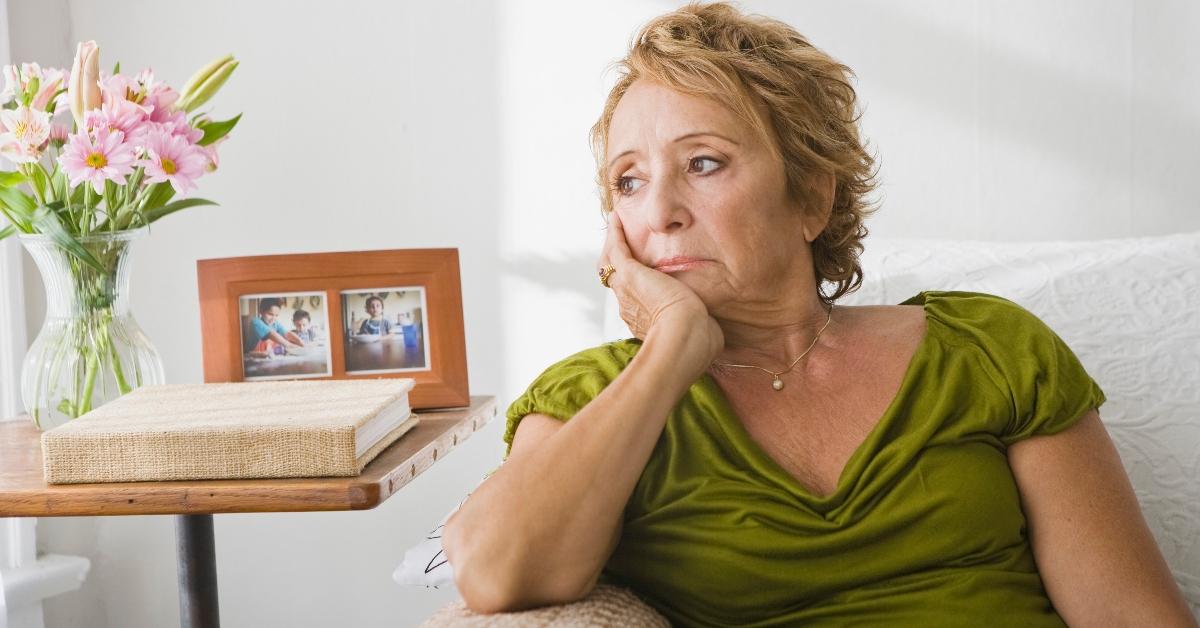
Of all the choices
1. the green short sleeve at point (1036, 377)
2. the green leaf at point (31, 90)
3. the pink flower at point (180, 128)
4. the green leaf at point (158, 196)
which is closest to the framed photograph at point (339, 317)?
the green leaf at point (158, 196)

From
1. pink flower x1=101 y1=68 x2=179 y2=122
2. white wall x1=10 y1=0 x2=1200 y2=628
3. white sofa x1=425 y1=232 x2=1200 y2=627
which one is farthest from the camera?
white wall x1=10 y1=0 x2=1200 y2=628

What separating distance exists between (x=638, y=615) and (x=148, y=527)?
154 cm

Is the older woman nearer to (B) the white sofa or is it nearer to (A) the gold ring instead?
(A) the gold ring

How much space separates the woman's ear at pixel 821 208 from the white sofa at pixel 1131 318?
1.01 feet

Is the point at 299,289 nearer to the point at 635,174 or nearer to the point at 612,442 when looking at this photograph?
the point at 635,174

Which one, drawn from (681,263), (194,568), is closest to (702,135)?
(681,263)

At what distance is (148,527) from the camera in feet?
7.39

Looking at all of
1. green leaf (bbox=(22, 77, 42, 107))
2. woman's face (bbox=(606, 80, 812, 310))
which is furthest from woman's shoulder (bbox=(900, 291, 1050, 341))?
green leaf (bbox=(22, 77, 42, 107))

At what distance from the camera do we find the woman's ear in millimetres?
1293

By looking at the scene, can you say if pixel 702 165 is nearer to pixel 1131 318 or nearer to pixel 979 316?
pixel 979 316

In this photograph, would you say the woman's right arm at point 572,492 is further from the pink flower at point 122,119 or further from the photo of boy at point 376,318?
the pink flower at point 122,119

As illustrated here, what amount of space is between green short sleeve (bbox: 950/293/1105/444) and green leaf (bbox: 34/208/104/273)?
3.83ft

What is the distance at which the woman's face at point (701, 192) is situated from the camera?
1.20m

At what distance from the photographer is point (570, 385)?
1.21 m
